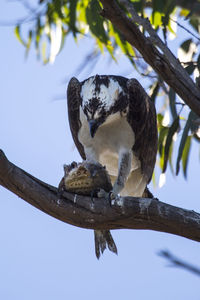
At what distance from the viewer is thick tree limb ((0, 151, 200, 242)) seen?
2.76m

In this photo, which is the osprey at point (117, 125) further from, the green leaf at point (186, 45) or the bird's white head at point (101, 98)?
the green leaf at point (186, 45)

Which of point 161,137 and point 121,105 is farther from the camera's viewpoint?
point 161,137

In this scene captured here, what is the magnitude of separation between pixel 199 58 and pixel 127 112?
65cm

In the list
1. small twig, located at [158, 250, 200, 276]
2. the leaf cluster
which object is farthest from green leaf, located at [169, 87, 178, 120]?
small twig, located at [158, 250, 200, 276]

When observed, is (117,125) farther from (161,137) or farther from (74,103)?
(161,137)

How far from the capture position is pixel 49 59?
5551mm

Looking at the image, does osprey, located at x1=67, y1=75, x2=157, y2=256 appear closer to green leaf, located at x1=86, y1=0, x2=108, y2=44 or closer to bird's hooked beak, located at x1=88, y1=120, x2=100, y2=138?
bird's hooked beak, located at x1=88, y1=120, x2=100, y2=138

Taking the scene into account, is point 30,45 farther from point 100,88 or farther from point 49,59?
point 100,88

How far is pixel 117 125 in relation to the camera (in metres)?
4.32

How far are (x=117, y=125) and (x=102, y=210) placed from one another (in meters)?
1.53

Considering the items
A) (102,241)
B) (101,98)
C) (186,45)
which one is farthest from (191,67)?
(102,241)

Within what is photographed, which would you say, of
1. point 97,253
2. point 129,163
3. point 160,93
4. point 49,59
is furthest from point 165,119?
point 97,253

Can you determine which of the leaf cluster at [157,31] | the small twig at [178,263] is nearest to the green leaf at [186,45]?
the leaf cluster at [157,31]

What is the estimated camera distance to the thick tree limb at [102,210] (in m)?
2.76
